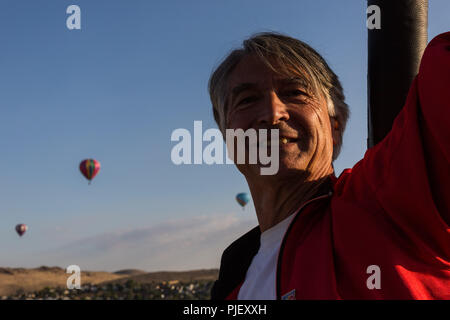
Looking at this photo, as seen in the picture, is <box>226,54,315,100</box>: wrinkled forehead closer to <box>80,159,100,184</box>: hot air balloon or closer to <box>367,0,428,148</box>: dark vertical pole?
<box>367,0,428,148</box>: dark vertical pole

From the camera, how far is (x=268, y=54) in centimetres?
229

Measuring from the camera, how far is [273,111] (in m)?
2.12

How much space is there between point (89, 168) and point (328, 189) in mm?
34241

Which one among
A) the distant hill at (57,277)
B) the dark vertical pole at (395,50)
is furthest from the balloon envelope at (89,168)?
the distant hill at (57,277)

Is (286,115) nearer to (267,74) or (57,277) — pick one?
(267,74)

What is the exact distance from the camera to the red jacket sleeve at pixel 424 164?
4.40 feet

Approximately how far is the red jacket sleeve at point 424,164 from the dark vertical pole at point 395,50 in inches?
20.7

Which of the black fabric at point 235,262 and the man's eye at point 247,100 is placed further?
the black fabric at point 235,262

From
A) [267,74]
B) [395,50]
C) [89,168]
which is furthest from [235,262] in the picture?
[89,168]

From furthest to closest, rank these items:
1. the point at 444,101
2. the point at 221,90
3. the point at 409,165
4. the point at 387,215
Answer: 1. the point at 221,90
2. the point at 387,215
3. the point at 409,165
4. the point at 444,101

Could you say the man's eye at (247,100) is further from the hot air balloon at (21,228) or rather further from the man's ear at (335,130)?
the hot air balloon at (21,228)
